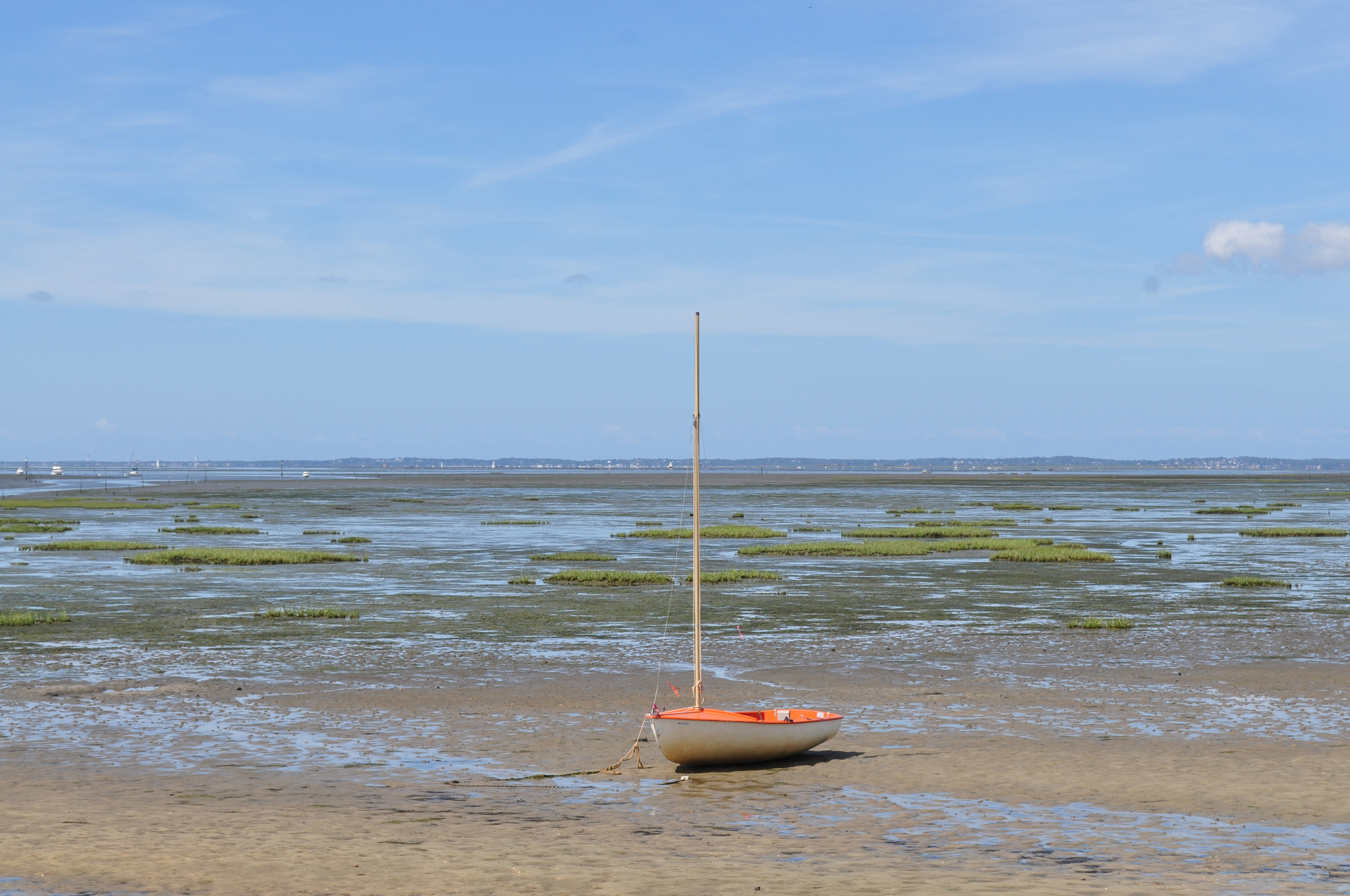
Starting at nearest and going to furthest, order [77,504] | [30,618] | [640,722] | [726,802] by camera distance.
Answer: [726,802] < [640,722] < [30,618] < [77,504]

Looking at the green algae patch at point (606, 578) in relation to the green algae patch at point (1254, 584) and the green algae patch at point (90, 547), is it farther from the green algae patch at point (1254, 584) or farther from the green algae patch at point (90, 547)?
the green algae patch at point (90, 547)

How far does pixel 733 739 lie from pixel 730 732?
15cm

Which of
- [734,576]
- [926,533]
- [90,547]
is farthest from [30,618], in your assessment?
[926,533]

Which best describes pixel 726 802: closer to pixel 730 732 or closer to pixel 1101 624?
pixel 730 732

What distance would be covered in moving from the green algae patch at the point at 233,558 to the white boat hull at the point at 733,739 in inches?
1455

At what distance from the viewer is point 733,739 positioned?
1844cm

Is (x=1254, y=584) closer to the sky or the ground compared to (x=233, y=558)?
closer to the ground

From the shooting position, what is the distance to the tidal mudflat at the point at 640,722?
46.0 ft

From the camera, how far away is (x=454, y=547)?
6231 cm

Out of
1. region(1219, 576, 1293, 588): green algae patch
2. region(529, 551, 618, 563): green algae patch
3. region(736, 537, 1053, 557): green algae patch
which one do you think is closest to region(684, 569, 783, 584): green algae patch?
region(529, 551, 618, 563): green algae patch

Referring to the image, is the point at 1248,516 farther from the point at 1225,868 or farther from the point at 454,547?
the point at 1225,868

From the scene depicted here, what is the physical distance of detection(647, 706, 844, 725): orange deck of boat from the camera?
59.5ft

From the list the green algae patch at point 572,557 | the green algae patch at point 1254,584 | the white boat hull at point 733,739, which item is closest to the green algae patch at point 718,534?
the green algae patch at point 572,557

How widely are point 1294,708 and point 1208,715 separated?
1878 mm
